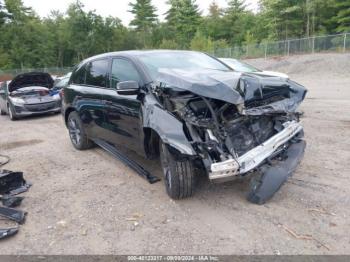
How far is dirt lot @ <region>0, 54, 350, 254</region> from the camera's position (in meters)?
3.25

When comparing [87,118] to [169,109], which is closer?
[169,109]

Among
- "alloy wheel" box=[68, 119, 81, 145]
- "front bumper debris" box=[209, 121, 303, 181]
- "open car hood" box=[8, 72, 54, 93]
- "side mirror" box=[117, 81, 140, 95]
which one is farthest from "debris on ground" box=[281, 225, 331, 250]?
"open car hood" box=[8, 72, 54, 93]

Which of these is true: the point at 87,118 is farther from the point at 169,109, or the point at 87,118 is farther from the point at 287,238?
the point at 287,238

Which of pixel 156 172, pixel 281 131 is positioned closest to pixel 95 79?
pixel 156 172

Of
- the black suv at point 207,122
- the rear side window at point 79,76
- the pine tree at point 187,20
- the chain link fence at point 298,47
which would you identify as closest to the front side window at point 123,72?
the black suv at point 207,122

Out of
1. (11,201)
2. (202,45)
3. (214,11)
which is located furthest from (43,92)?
(214,11)

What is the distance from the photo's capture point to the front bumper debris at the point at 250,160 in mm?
3500

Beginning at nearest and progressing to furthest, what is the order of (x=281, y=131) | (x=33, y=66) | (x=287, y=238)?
(x=287, y=238), (x=281, y=131), (x=33, y=66)

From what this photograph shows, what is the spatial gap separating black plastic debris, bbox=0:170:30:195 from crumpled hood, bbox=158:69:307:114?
2408 millimetres

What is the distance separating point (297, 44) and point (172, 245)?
30939 mm

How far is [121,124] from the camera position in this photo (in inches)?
197

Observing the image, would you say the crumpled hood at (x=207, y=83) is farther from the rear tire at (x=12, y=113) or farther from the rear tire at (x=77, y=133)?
the rear tire at (x=12, y=113)

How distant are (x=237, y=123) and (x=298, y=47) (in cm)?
2984

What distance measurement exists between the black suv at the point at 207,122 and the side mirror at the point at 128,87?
1 cm
